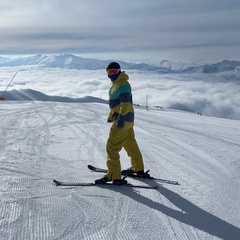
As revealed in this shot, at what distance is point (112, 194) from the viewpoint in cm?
506

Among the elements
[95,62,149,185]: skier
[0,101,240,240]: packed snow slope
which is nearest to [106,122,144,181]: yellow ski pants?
[95,62,149,185]: skier

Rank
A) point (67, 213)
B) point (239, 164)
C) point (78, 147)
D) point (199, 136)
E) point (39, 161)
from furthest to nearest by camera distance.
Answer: point (199, 136) < point (78, 147) < point (239, 164) < point (39, 161) < point (67, 213)

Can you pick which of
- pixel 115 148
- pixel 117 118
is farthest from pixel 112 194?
pixel 117 118

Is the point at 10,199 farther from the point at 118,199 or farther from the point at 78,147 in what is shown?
the point at 78,147

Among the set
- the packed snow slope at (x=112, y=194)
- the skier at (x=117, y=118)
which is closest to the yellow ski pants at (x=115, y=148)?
the skier at (x=117, y=118)

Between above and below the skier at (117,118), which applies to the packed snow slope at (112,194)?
below

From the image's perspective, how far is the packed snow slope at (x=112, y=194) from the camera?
12.6ft

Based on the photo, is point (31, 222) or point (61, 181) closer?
point (31, 222)

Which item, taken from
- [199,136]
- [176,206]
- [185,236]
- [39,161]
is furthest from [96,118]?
[185,236]

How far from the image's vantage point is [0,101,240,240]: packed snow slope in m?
3.85

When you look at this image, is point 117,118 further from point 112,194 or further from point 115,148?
point 112,194

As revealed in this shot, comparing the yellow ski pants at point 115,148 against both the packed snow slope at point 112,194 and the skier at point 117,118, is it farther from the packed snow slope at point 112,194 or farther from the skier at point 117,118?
the packed snow slope at point 112,194

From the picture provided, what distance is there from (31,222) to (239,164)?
16.4 ft

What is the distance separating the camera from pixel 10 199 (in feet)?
14.8
